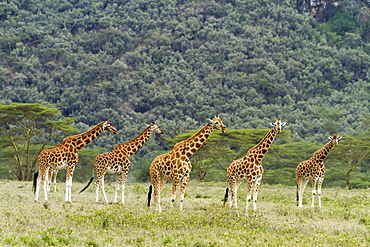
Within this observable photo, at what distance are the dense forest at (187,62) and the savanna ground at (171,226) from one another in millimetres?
51076

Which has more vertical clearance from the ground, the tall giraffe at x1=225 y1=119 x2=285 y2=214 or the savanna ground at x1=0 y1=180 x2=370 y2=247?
the tall giraffe at x1=225 y1=119 x2=285 y2=214

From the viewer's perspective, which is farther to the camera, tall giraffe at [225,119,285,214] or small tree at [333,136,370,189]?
small tree at [333,136,370,189]

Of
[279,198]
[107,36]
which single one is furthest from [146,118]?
[279,198]

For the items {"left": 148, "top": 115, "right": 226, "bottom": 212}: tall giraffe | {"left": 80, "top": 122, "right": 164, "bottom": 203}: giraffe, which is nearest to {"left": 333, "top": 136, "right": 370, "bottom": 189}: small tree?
{"left": 80, "top": 122, "right": 164, "bottom": 203}: giraffe

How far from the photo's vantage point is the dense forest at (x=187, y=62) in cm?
8381

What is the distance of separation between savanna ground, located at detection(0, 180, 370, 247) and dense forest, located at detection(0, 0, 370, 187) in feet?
168

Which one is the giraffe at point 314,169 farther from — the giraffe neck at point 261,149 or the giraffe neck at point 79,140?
the giraffe neck at point 79,140

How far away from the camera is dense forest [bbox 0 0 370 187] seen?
275ft

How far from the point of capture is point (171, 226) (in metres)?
14.0

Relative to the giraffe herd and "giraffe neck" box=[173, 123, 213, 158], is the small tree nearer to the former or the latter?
the giraffe herd

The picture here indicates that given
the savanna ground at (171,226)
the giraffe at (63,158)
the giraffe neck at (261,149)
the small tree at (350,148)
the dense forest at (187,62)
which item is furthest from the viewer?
the dense forest at (187,62)

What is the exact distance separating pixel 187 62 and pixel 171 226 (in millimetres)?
87784

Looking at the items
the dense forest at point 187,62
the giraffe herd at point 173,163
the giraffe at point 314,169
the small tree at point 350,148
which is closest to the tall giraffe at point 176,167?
the giraffe herd at point 173,163

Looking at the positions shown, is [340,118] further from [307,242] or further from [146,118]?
[307,242]
